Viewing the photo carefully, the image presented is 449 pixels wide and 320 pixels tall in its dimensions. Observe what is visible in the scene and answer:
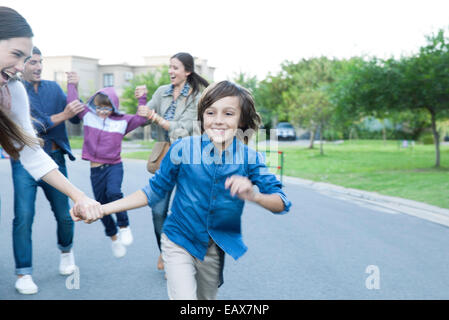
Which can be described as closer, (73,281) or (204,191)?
(204,191)

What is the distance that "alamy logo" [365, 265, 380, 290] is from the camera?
463cm

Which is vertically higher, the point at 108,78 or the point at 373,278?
the point at 108,78

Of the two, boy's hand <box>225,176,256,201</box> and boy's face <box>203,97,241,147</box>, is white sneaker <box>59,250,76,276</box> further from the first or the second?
boy's hand <box>225,176,256,201</box>

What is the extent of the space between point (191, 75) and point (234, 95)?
1935 mm

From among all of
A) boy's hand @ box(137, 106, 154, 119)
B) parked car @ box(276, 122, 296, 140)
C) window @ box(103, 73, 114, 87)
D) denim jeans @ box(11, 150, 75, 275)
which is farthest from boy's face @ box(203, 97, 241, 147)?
window @ box(103, 73, 114, 87)

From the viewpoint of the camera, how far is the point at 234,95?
113 inches

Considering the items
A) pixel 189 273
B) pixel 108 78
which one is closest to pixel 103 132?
pixel 189 273

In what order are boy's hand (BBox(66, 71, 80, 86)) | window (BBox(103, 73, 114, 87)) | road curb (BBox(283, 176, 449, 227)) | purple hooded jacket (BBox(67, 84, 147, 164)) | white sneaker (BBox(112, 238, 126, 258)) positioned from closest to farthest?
boy's hand (BBox(66, 71, 80, 86))
purple hooded jacket (BBox(67, 84, 147, 164))
white sneaker (BBox(112, 238, 126, 258))
road curb (BBox(283, 176, 449, 227))
window (BBox(103, 73, 114, 87))

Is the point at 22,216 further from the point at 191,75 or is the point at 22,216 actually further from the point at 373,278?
the point at 373,278

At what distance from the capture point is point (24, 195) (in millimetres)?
4277

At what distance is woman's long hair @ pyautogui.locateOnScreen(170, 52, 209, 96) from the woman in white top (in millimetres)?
1724

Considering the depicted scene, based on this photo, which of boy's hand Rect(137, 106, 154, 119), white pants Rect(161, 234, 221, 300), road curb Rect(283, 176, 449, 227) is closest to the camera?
white pants Rect(161, 234, 221, 300)

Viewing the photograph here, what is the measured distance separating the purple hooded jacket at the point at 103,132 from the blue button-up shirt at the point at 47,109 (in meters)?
0.24
